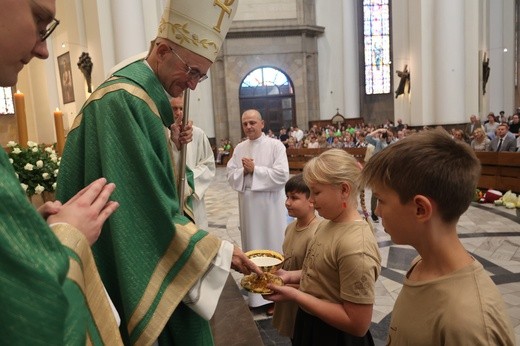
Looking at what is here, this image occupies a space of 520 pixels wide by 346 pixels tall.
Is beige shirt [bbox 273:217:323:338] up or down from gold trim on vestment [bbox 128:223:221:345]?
down

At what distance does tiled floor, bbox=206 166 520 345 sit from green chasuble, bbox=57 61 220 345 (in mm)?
1990

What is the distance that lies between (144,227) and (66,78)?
35.2 ft

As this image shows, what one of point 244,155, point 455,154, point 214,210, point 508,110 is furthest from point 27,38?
point 508,110

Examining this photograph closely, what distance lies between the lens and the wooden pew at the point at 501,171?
8203 millimetres

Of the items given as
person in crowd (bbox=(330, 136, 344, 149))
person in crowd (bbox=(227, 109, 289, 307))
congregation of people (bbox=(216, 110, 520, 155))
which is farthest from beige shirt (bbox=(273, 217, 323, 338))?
person in crowd (bbox=(330, 136, 344, 149))

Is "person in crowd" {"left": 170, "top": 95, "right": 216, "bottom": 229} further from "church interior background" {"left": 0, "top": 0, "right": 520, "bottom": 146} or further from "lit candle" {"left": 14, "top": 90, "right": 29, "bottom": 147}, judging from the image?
"church interior background" {"left": 0, "top": 0, "right": 520, "bottom": 146}

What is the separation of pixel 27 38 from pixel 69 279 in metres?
0.48

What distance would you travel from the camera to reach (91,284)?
1.04 meters

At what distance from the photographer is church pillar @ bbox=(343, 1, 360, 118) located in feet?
71.4

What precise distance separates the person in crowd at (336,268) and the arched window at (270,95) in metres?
19.6

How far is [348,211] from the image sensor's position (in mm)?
1945

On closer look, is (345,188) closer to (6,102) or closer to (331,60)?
(6,102)

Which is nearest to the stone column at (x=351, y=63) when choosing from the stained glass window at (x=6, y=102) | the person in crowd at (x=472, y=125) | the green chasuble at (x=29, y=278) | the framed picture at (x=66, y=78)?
the person in crowd at (x=472, y=125)

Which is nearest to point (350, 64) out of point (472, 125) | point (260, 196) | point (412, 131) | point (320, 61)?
point (320, 61)
